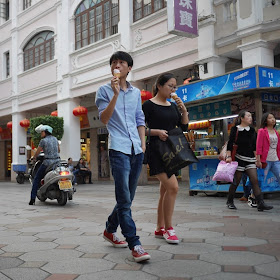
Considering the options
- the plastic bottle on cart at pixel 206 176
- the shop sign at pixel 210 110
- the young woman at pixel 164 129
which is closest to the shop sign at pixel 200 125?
the shop sign at pixel 210 110

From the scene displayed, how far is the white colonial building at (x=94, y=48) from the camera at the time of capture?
34.5 ft

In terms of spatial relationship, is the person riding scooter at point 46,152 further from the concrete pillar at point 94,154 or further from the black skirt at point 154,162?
the concrete pillar at point 94,154

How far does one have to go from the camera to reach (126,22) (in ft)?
48.9

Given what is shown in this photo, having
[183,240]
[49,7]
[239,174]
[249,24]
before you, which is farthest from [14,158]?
[183,240]

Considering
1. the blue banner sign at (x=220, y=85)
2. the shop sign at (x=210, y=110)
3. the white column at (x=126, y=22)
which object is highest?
the white column at (x=126, y=22)

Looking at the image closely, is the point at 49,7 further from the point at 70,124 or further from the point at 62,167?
the point at 62,167

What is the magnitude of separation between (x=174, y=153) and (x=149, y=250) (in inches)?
37.1

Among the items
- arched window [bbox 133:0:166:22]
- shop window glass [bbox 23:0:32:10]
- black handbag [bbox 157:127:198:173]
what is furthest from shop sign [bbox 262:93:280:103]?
shop window glass [bbox 23:0:32:10]

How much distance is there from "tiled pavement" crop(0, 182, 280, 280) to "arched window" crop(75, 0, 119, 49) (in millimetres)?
11808

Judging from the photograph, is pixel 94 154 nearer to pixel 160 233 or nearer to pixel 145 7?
pixel 145 7

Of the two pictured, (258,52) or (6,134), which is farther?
(6,134)

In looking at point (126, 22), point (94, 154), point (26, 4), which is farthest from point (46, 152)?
point (26, 4)

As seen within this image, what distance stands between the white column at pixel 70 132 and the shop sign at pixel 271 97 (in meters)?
11.3

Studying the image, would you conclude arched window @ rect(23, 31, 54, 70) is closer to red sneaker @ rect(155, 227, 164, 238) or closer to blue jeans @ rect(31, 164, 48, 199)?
blue jeans @ rect(31, 164, 48, 199)
